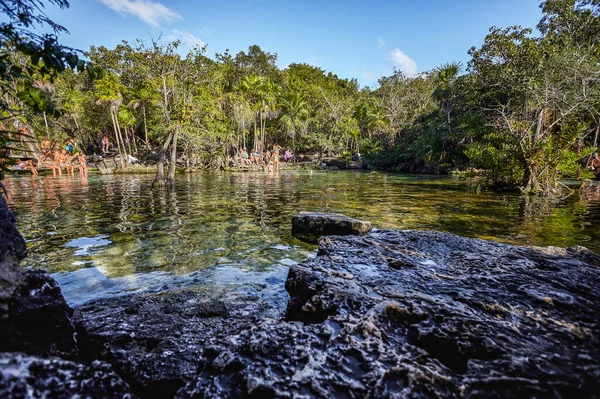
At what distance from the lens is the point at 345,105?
5156 cm

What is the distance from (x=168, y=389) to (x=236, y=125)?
41.7 m

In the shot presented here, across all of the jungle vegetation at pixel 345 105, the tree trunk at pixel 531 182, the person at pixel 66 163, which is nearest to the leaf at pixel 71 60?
the jungle vegetation at pixel 345 105

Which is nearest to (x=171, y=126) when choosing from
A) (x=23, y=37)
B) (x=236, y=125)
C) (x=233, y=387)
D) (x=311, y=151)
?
(x=23, y=37)

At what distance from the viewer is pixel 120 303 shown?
11.3 feet

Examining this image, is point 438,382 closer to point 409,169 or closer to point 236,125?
point 409,169

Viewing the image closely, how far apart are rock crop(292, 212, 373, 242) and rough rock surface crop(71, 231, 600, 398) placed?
228 centimetres

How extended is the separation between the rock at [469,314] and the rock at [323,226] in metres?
1.92

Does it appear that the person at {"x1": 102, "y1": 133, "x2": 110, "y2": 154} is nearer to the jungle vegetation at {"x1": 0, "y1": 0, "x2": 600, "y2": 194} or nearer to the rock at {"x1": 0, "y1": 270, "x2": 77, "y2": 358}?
the jungle vegetation at {"x1": 0, "y1": 0, "x2": 600, "y2": 194}

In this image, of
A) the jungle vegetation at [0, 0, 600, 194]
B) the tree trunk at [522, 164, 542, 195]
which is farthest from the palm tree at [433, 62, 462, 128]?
the tree trunk at [522, 164, 542, 195]

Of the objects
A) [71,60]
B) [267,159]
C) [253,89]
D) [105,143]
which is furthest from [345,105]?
[71,60]

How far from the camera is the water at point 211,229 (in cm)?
473

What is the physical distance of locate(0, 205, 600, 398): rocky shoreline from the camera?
1667 mm

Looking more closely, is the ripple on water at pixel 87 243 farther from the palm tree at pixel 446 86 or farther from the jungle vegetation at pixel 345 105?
the palm tree at pixel 446 86

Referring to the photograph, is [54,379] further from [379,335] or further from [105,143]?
[105,143]
